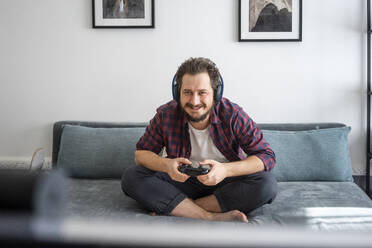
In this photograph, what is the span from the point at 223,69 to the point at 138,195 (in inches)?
45.6

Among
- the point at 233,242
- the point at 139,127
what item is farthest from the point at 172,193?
the point at 233,242

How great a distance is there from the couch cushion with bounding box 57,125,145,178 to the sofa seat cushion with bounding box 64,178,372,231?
111 millimetres

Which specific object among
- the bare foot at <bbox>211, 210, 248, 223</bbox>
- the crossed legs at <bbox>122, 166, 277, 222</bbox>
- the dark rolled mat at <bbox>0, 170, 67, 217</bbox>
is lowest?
the bare foot at <bbox>211, 210, 248, 223</bbox>

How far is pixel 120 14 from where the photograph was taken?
2332 millimetres

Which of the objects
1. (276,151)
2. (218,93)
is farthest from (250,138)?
(276,151)

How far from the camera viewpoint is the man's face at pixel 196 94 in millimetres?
1499

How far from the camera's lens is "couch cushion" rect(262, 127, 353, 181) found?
192cm

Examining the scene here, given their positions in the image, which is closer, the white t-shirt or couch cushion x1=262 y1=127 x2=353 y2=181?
the white t-shirt

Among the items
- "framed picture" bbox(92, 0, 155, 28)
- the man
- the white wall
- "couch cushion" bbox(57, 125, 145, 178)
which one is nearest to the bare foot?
the man

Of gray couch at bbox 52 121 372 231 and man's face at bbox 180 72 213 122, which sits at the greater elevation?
man's face at bbox 180 72 213 122

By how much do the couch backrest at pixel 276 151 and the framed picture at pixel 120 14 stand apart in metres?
0.71

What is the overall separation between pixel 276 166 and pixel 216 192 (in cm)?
Answer: 56

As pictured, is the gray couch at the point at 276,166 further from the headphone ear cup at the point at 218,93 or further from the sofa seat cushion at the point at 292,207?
the headphone ear cup at the point at 218,93

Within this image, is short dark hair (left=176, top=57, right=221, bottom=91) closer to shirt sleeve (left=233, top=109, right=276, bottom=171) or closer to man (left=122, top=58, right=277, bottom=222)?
man (left=122, top=58, right=277, bottom=222)
